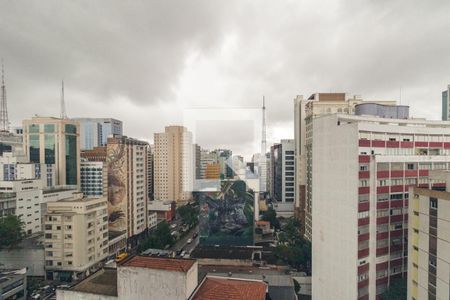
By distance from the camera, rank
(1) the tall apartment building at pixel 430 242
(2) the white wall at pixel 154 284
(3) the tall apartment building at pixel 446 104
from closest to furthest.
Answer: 1. (1) the tall apartment building at pixel 430 242
2. (2) the white wall at pixel 154 284
3. (3) the tall apartment building at pixel 446 104

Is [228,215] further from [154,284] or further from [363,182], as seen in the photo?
[154,284]

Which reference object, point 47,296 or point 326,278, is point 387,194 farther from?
point 47,296

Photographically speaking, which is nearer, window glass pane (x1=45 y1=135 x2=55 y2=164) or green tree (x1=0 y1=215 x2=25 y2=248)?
green tree (x1=0 y1=215 x2=25 y2=248)

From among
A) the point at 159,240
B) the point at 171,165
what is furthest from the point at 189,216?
the point at 171,165

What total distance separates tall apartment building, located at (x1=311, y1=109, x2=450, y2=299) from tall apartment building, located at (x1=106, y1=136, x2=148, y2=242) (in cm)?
2172

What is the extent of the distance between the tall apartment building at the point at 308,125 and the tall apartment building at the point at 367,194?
31.9ft

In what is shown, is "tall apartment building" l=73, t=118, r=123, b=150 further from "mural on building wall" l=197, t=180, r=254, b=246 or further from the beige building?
the beige building

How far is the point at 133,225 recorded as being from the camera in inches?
1172

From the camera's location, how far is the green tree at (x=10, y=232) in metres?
21.1

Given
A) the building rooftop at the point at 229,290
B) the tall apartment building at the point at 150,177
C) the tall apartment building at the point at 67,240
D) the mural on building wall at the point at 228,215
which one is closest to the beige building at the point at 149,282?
the building rooftop at the point at 229,290

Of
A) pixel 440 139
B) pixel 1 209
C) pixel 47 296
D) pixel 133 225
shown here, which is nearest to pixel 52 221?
pixel 47 296

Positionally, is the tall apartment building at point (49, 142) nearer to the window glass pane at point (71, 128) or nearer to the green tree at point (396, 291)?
the window glass pane at point (71, 128)

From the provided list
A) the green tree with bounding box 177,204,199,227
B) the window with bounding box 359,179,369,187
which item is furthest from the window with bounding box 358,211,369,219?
the green tree with bounding box 177,204,199,227

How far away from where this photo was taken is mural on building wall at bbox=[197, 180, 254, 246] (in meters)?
25.0
